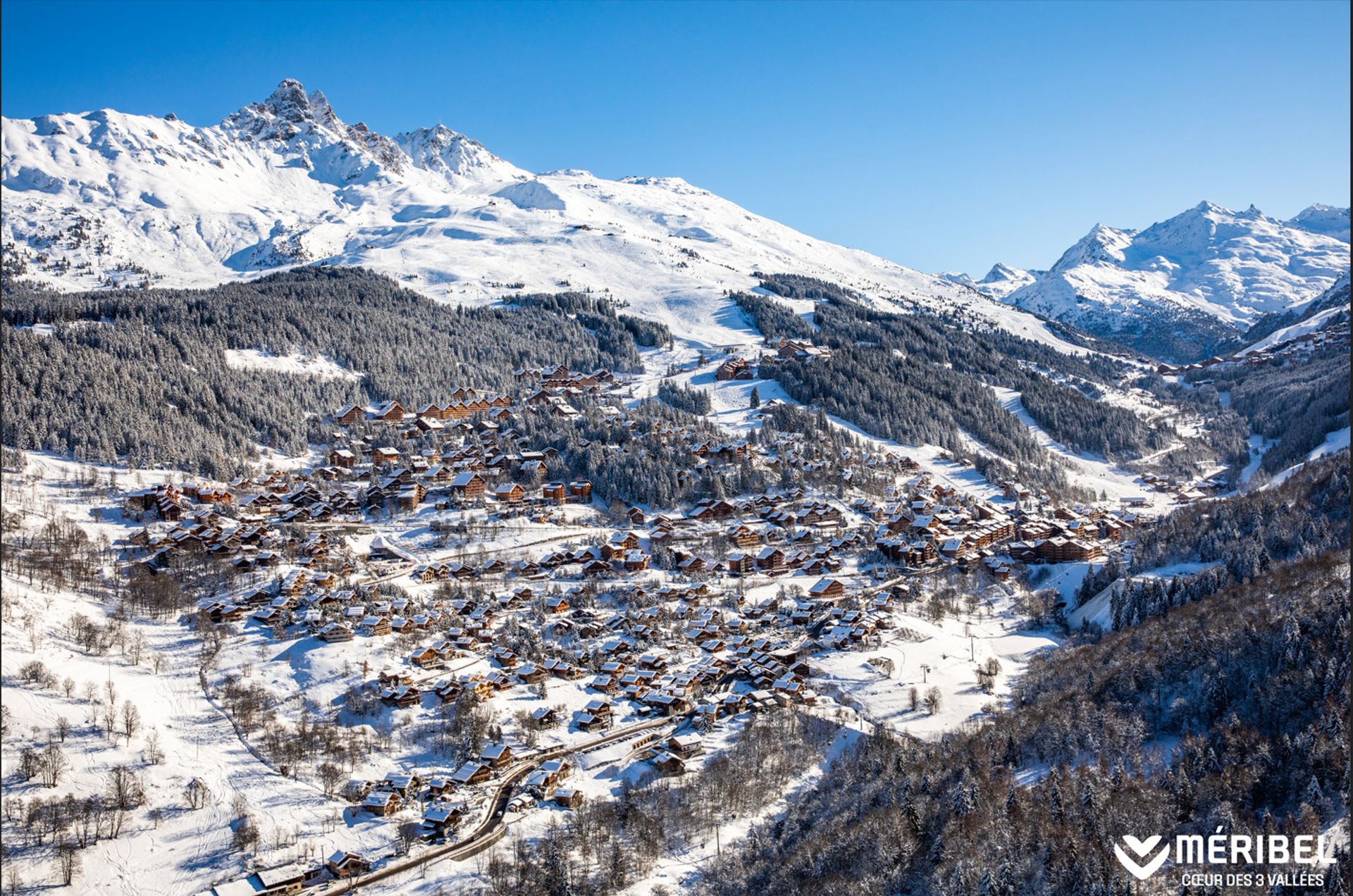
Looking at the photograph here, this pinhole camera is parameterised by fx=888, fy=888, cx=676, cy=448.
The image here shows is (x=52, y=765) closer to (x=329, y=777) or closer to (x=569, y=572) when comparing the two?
(x=329, y=777)

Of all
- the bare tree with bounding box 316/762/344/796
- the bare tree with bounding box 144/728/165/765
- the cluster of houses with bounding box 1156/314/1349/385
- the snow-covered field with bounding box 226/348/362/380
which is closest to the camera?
the bare tree with bounding box 144/728/165/765

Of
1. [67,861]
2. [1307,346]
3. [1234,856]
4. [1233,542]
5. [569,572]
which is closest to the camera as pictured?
[1234,856]

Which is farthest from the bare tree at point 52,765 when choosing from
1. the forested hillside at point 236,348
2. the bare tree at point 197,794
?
the forested hillside at point 236,348

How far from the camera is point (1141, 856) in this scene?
95.5 feet

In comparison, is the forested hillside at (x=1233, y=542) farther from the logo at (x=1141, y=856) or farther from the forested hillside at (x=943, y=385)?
the forested hillside at (x=943, y=385)

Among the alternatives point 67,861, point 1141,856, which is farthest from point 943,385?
point 67,861

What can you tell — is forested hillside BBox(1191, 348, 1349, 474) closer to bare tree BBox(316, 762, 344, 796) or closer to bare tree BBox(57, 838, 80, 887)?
bare tree BBox(316, 762, 344, 796)

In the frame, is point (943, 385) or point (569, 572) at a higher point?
point (943, 385)

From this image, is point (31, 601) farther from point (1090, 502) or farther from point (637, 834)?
point (1090, 502)

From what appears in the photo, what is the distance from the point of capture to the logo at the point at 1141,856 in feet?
92.6

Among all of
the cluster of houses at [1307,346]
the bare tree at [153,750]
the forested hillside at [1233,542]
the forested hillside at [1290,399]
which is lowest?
the bare tree at [153,750]

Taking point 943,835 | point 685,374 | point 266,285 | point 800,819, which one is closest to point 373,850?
point 800,819

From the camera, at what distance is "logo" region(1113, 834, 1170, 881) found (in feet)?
92.6

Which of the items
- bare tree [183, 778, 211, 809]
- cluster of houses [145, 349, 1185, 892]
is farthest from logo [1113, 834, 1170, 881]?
bare tree [183, 778, 211, 809]
